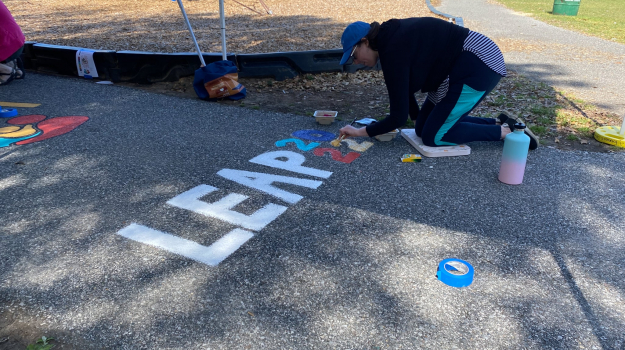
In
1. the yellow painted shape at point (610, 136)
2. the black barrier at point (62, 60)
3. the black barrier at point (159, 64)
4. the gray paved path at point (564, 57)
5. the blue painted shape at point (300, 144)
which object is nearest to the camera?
the yellow painted shape at point (610, 136)

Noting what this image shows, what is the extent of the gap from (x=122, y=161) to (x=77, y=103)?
93.7 inches

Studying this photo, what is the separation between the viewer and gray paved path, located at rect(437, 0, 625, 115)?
20.6 ft

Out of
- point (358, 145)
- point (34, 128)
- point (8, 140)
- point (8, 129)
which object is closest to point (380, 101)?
point (358, 145)

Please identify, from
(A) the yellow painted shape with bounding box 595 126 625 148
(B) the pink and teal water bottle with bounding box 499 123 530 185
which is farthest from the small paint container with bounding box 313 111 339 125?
(A) the yellow painted shape with bounding box 595 126 625 148

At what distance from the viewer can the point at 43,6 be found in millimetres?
15055

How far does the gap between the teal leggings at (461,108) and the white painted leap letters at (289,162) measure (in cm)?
106

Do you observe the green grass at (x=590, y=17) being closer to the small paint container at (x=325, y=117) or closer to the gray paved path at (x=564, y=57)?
the gray paved path at (x=564, y=57)

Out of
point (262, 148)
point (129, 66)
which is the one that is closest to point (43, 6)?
point (129, 66)

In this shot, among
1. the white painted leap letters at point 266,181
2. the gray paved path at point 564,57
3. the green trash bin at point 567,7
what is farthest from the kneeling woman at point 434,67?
the green trash bin at point 567,7

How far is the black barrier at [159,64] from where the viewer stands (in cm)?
660

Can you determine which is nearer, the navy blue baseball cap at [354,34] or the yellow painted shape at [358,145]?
the navy blue baseball cap at [354,34]

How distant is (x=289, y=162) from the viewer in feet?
13.2

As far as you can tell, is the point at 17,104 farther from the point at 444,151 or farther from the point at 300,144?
the point at 444,151

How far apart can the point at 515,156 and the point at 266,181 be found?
198cm
